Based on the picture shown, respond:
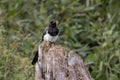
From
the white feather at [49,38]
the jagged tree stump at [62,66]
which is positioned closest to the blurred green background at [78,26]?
the white feather at [49,38]

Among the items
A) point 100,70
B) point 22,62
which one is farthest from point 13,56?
point 100,70

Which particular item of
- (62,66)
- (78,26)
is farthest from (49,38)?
(78,26)

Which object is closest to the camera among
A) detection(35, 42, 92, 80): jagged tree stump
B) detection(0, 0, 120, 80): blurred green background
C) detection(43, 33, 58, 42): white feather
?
detection(35, 42, 92, 80): jagged tree stump

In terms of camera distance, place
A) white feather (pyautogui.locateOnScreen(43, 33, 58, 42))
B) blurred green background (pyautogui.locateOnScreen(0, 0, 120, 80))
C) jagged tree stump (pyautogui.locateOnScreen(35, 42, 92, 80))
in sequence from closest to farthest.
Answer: jagged tree stump (pyautogui.locateOnScreen(35, 42, 92, 80)) → white feather (pyautogui.locateOnScreen(43, 33, 58, 42)) → blurred green background (pyautogui.locateOnScreen(0, 0, 120, 80))

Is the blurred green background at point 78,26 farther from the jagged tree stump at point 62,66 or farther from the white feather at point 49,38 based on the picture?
the jagged tree stump at point 62,66

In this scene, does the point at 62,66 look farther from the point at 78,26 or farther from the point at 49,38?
the point at 78,26

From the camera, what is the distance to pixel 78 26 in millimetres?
9094

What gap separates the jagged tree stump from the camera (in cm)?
568

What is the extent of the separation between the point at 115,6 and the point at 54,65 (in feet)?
13.6

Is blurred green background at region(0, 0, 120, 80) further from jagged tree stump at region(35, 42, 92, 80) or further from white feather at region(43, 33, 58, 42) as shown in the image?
jagged tree stump at region(35, 42, 92, 80)

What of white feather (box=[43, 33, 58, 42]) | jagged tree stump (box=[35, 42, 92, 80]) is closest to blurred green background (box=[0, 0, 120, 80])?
white feather (box=[43, 33, 58, 42])

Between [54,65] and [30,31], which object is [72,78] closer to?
[54,65]

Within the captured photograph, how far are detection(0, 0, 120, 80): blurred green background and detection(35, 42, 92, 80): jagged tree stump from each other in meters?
1.69

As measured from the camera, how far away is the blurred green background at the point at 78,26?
28.2 feet
